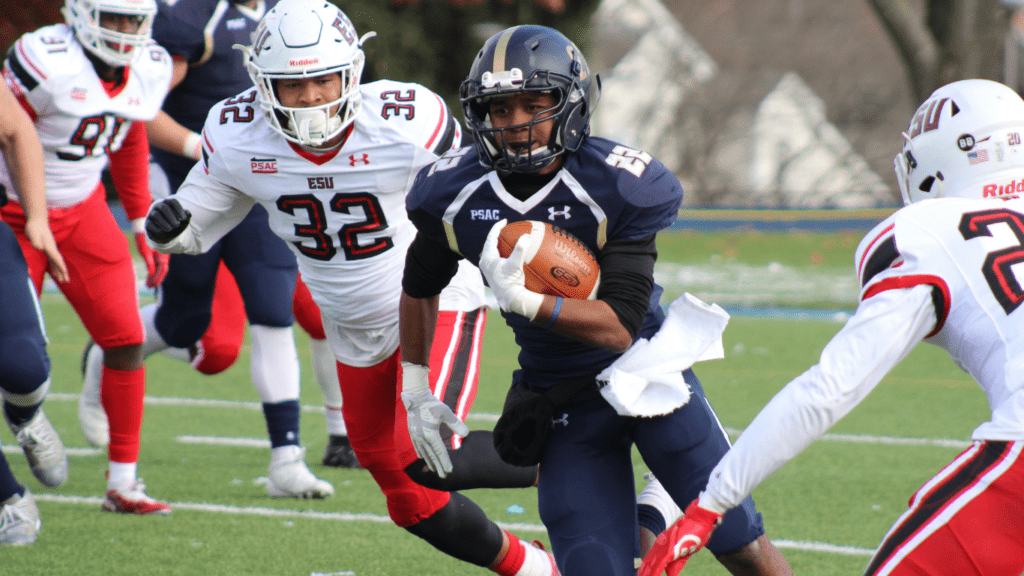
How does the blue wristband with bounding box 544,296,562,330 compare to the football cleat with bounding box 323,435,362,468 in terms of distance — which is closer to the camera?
the blue wristband with bounding box 544,296,562,330

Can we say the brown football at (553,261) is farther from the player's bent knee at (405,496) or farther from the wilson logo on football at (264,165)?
the wilson logo on football at (264,165)

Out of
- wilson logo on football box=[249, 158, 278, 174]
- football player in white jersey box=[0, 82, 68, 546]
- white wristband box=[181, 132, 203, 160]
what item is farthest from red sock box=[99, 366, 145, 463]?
wilson logo on football box=[249, 158, 278, 174]

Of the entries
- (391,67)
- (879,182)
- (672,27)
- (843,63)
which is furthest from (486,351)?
(843,63)

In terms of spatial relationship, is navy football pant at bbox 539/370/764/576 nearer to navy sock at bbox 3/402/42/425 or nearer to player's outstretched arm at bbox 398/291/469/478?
player's outstretched arm at bbox 398/291/469/478

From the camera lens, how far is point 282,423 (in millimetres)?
4621

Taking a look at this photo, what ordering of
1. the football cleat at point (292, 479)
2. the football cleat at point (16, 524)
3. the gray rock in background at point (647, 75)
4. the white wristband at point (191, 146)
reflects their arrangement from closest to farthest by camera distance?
the football cleat at point (16, 524) < the football cleat at point (292, 479) < the white wristband at point (191, 146) < the gray rock in background at point (647, 75)

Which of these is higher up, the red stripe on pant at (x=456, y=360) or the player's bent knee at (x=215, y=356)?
the red stripe on pant at (x=456, y=360)

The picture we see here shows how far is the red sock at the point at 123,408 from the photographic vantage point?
14.4 feet

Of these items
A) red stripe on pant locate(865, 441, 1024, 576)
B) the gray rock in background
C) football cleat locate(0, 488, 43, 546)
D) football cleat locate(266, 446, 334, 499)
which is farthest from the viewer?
the gray rock in background

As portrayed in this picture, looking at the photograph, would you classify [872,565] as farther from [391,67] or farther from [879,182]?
[879,182]

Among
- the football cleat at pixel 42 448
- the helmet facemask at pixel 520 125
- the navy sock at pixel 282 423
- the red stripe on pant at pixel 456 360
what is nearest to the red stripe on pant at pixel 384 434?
the red stripe on pant at pixel 456 360

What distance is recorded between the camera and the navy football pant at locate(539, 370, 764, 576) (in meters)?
2.65

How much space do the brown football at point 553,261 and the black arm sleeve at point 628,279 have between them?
42mm

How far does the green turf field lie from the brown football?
1514 millimetres
